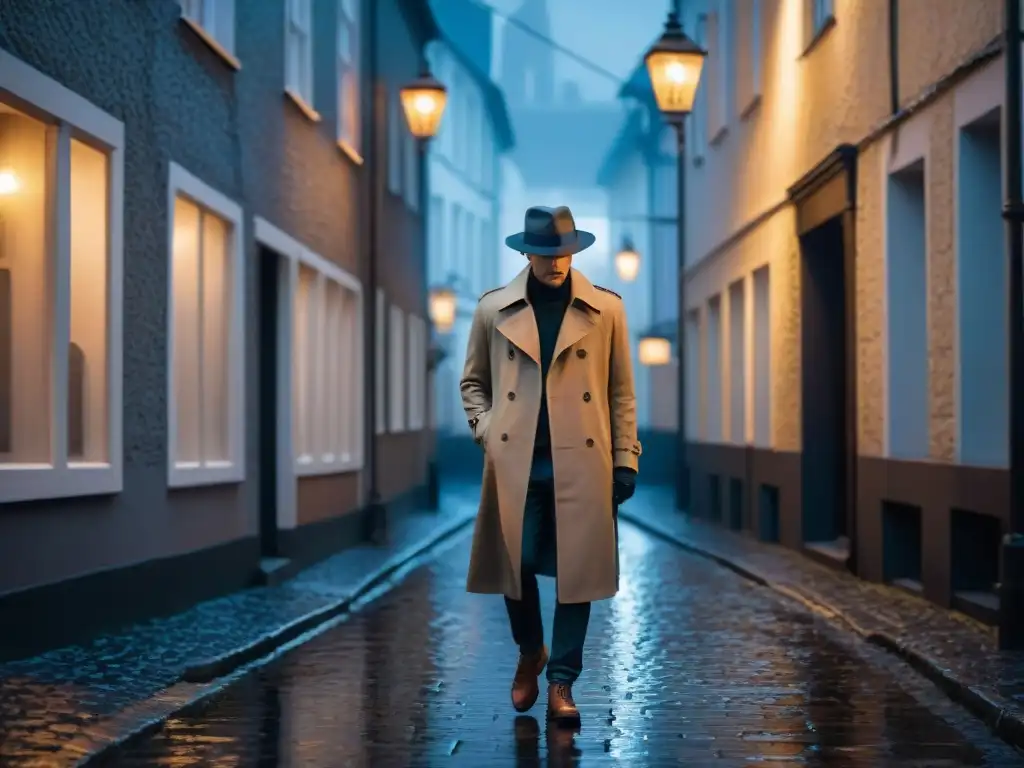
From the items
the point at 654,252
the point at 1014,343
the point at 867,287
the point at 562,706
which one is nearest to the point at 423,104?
the point at 867,287

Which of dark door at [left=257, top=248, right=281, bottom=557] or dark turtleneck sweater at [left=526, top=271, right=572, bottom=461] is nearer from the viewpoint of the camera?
dark turtleneck sweater at [left=526, top=271, right=572, bottom=461]

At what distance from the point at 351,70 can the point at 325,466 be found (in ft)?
16.6

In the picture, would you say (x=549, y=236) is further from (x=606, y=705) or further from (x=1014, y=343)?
(x=1014, y=343)

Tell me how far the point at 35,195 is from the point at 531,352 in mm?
3682

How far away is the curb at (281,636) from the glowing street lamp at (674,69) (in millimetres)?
5354

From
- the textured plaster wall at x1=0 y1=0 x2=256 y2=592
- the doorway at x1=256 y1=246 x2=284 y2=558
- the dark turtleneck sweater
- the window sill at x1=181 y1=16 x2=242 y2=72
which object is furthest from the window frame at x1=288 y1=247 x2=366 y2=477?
the dark turtleneck sweater

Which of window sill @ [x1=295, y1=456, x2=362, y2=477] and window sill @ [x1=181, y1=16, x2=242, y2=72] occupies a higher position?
window sill @ [x1=181, y1=16, x2=242, y2=72]

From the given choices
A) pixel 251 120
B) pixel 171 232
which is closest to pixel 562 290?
pixel 171 232

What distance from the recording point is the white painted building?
49938 millimetres

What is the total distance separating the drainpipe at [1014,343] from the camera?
997 cm

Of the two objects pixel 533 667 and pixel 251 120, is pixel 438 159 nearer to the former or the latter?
pixel 251 120

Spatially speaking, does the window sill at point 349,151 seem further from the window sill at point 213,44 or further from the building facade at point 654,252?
the building facade at point 654,252

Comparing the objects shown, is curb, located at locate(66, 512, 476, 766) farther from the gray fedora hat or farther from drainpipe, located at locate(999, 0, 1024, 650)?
drainpipe, located at locate(999, 0, 1024, 650)

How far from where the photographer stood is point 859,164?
15.7 meters
